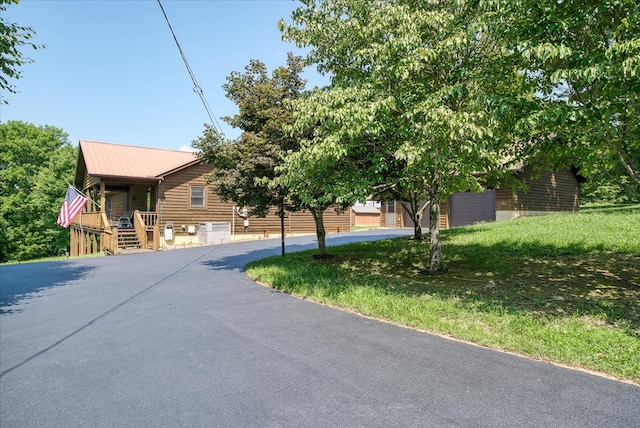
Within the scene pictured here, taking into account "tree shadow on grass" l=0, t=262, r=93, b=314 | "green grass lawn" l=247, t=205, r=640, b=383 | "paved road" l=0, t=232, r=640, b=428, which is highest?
"green grass lawn" l=247, t=205, r=640, b=383

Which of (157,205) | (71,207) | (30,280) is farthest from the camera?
(157,205)

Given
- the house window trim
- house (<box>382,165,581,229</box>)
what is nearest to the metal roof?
house (<box>382,165,581,229</box>)

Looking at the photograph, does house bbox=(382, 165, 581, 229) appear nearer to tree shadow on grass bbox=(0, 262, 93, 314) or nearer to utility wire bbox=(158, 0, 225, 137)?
utility wire bbox=(158, 0, 225, 137)

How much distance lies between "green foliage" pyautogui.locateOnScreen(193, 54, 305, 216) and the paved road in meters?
4.36

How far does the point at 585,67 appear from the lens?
4.16 metres

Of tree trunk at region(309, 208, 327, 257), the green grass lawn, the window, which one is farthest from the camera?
the window

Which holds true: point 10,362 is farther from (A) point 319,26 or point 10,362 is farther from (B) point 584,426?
(A) point 319,26

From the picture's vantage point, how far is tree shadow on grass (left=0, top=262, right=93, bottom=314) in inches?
307

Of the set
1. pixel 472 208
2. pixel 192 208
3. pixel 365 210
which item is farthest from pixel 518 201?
pixel 365 210

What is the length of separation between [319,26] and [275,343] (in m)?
5.86

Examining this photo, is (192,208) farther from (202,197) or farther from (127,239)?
(127,239)

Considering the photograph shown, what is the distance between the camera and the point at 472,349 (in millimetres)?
4305

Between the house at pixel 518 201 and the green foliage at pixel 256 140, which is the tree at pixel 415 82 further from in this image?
the house at pixel 518 201

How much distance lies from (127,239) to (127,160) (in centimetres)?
552
